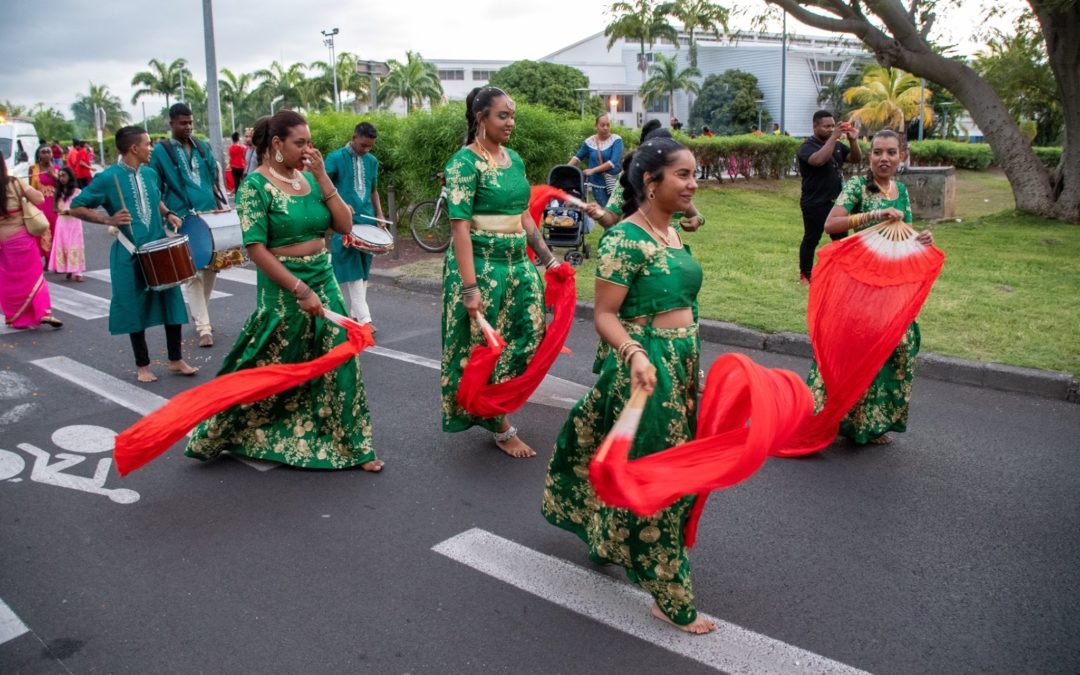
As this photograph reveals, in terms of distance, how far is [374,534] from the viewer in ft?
13.4

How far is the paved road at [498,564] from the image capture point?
10.3 feet

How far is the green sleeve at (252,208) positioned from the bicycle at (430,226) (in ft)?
26.6

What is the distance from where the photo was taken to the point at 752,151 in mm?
22250

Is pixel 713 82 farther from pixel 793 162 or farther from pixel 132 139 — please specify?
Answer: pixel 132 139

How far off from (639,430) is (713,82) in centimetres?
5976

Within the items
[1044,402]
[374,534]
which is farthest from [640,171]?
[1044,402]

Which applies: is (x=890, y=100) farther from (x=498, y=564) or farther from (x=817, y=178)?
(x=498, y=564)

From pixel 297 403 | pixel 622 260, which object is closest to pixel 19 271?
pixel 297 403

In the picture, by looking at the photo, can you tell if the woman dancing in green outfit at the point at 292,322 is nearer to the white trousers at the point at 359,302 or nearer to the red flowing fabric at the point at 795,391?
the red flowing fabric at the point at 795,391

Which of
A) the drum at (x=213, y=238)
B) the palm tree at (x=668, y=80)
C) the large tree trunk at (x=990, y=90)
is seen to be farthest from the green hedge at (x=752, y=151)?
the palm tree at (x=668, y=80)

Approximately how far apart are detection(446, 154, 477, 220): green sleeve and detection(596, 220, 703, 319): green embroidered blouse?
159 cm

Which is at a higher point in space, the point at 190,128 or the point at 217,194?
the point at 190,128

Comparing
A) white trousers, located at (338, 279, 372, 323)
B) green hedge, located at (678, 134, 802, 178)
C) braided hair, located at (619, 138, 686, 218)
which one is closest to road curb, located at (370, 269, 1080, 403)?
white trousers, located at (338, 279, 372, 323)

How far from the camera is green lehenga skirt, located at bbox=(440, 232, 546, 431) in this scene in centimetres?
481
